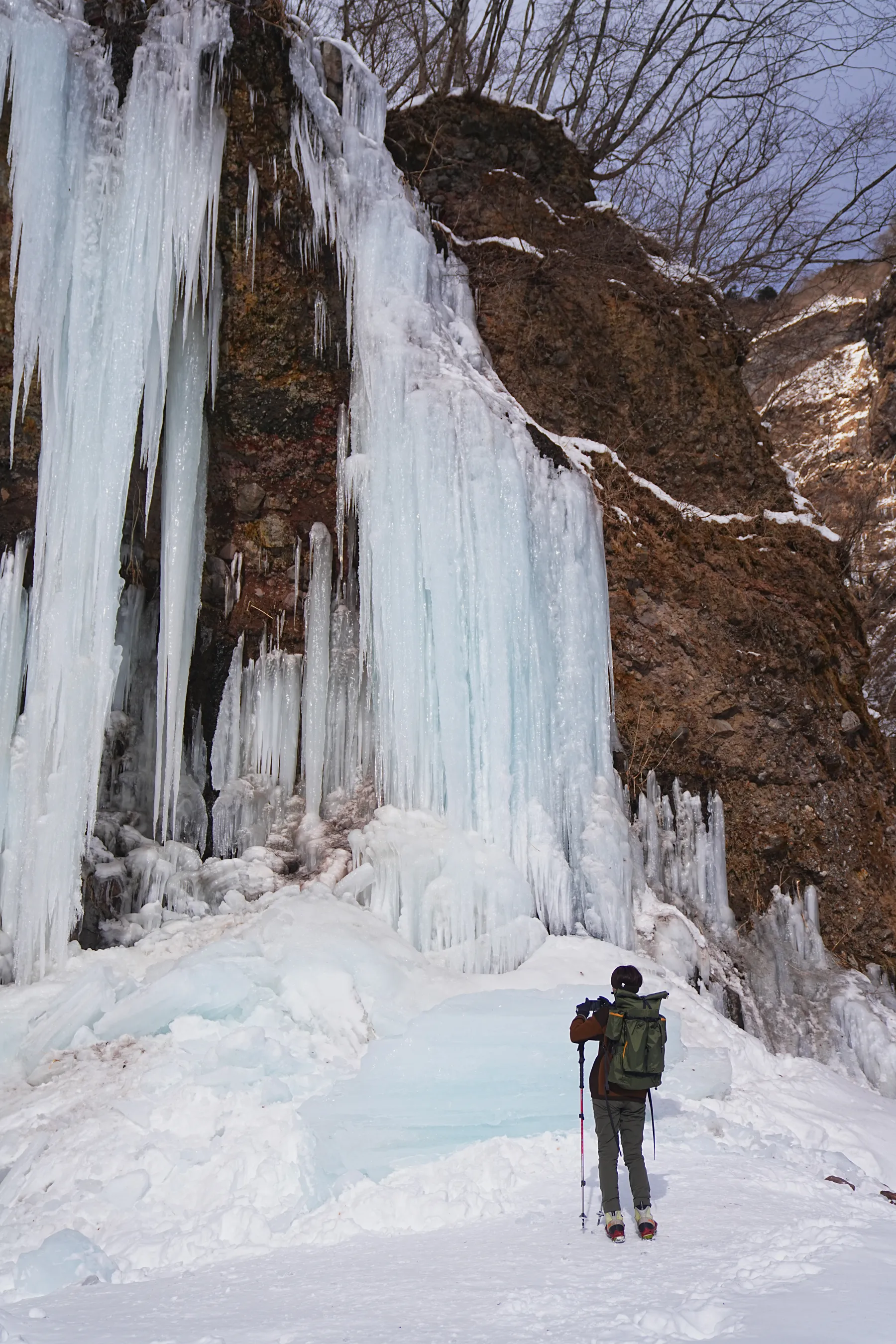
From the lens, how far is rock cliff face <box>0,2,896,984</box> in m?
7.89

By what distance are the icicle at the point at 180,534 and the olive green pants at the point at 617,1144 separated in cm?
442

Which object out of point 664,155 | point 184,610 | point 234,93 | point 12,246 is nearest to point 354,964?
point 184,610

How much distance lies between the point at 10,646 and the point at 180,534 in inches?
57.1

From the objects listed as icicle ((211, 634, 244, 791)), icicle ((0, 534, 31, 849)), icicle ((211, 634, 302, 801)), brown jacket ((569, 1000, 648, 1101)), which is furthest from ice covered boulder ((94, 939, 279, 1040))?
icicle ((211, 634, 244, 791))

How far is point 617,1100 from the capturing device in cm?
363

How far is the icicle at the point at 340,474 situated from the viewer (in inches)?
309

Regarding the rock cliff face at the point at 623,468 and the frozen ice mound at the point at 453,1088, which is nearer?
the frozen ice mound at the point at 453,1088

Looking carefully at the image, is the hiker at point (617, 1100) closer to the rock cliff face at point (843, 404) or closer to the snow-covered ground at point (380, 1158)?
the snow-covered ground at point (380, 1158)

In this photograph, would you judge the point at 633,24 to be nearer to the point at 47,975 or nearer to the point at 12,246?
the point at 12,246

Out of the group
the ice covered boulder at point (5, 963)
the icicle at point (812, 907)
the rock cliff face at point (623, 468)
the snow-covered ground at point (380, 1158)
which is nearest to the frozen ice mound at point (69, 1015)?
the snow-covered ground at point (380, 1158)

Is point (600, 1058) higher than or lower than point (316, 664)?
lower

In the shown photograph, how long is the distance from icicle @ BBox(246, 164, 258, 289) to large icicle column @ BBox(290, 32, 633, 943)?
0.39 meters

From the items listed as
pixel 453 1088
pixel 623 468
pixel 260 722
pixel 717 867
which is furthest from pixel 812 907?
pixel 260 722

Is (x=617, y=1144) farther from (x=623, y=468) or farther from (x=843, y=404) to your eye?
(x=843, y=404)
